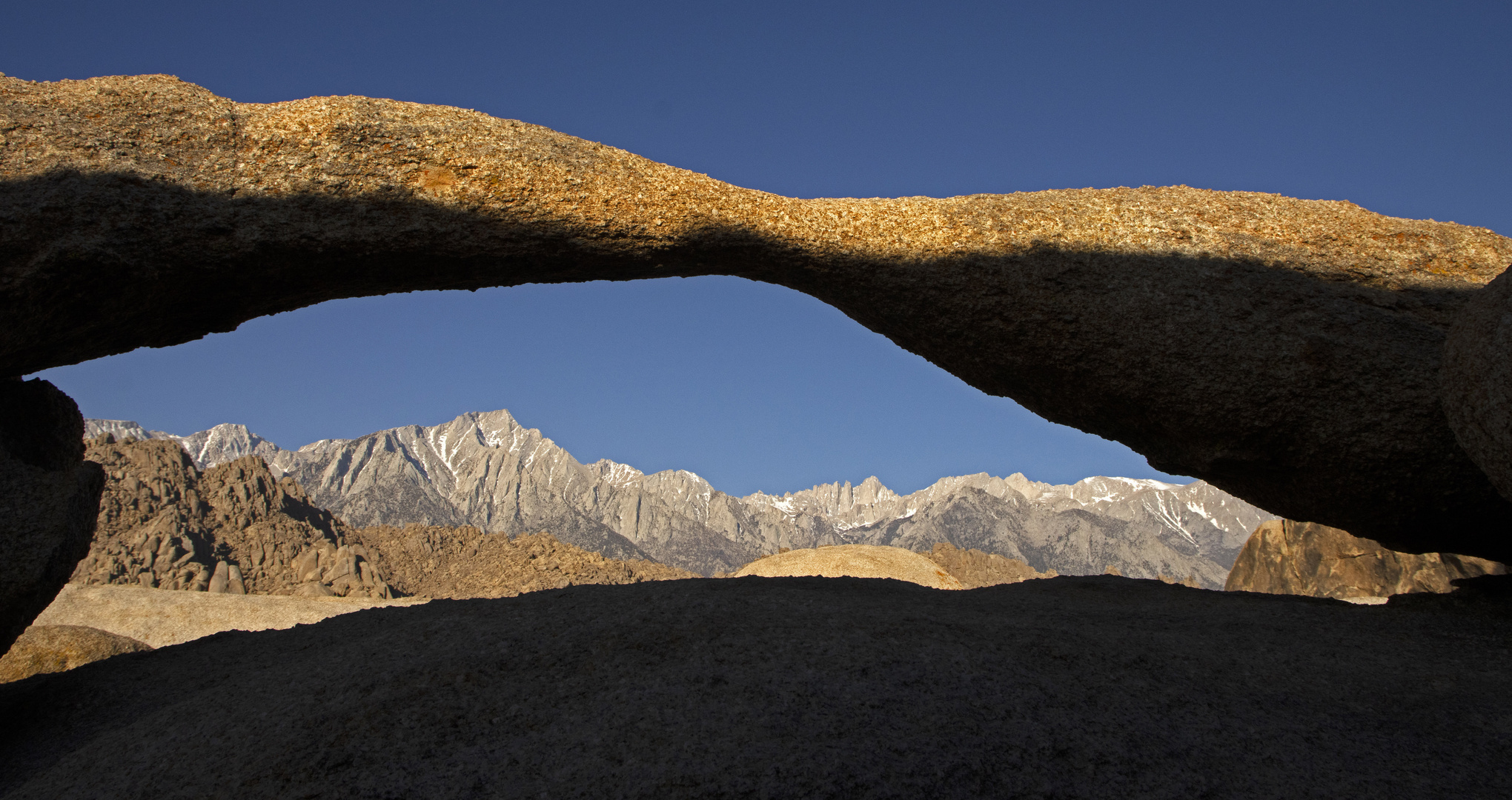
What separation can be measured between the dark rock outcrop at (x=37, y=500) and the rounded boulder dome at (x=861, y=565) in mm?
10807

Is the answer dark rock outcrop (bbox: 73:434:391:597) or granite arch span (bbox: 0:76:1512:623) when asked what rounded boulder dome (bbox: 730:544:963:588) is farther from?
→ dark rock outcrop (bbox: 73:434:391:597)

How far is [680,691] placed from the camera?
4.47 meters

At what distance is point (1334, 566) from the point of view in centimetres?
1831

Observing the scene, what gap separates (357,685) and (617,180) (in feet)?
15.5

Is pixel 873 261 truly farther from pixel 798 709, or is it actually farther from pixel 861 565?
pixel 861 565

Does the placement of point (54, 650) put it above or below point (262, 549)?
above

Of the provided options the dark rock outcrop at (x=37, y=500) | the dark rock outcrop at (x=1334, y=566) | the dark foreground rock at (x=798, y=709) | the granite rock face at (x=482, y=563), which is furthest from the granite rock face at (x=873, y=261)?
the granite rock face at (x=482, y=563)

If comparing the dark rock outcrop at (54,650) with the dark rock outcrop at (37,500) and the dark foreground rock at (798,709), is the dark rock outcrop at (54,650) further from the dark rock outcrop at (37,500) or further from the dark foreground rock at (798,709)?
the dark rock outcrop at (37,500)

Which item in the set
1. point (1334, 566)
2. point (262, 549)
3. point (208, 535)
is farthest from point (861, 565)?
point (208, 535)

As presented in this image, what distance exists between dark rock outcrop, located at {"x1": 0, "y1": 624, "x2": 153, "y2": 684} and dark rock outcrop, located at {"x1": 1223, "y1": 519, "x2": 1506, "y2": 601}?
19456mm

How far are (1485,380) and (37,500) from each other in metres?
10.3

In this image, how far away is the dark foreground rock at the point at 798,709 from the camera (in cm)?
375

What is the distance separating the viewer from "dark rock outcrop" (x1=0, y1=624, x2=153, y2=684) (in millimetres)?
8125

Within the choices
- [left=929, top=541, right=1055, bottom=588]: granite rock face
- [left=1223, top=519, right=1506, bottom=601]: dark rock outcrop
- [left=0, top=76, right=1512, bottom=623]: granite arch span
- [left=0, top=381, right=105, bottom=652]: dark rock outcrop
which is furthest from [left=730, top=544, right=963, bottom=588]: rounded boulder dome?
[left=0, top=381, right=105, bottom=652]: dark rock outcrop
